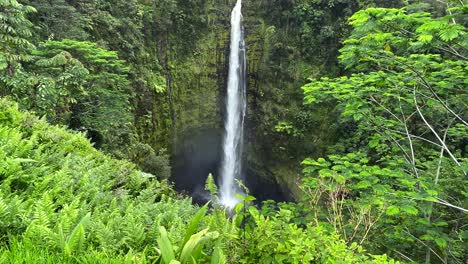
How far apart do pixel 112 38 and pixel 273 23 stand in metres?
10.4

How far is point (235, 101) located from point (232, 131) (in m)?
1.98

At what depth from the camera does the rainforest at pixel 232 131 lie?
7.02 feet

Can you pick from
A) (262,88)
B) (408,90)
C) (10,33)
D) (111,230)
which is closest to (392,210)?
(408,90)

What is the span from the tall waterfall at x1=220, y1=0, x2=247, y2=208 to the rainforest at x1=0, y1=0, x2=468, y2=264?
92 mm

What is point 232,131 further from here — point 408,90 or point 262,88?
point 408,90

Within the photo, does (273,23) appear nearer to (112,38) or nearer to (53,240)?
(112,38)

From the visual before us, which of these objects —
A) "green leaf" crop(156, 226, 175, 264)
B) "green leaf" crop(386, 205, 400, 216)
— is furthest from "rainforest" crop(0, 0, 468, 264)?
"green leaf" crop(386, 205, 400, 216)

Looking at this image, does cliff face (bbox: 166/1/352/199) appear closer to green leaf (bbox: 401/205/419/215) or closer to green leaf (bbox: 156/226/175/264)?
green leaf (bbox: 401/205/419/215)

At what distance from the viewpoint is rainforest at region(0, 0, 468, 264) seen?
2139mm

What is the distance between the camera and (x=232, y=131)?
65.0ft

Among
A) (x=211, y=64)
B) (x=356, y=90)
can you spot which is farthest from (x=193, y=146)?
(x=356, y=90)

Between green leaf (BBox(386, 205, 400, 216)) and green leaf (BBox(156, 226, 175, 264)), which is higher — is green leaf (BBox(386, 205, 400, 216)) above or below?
below

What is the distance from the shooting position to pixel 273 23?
747 inches

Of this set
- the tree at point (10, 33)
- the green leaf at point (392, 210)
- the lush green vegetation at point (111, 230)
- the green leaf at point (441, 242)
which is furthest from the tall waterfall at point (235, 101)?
the lush green vegetation at point (111, 230)
